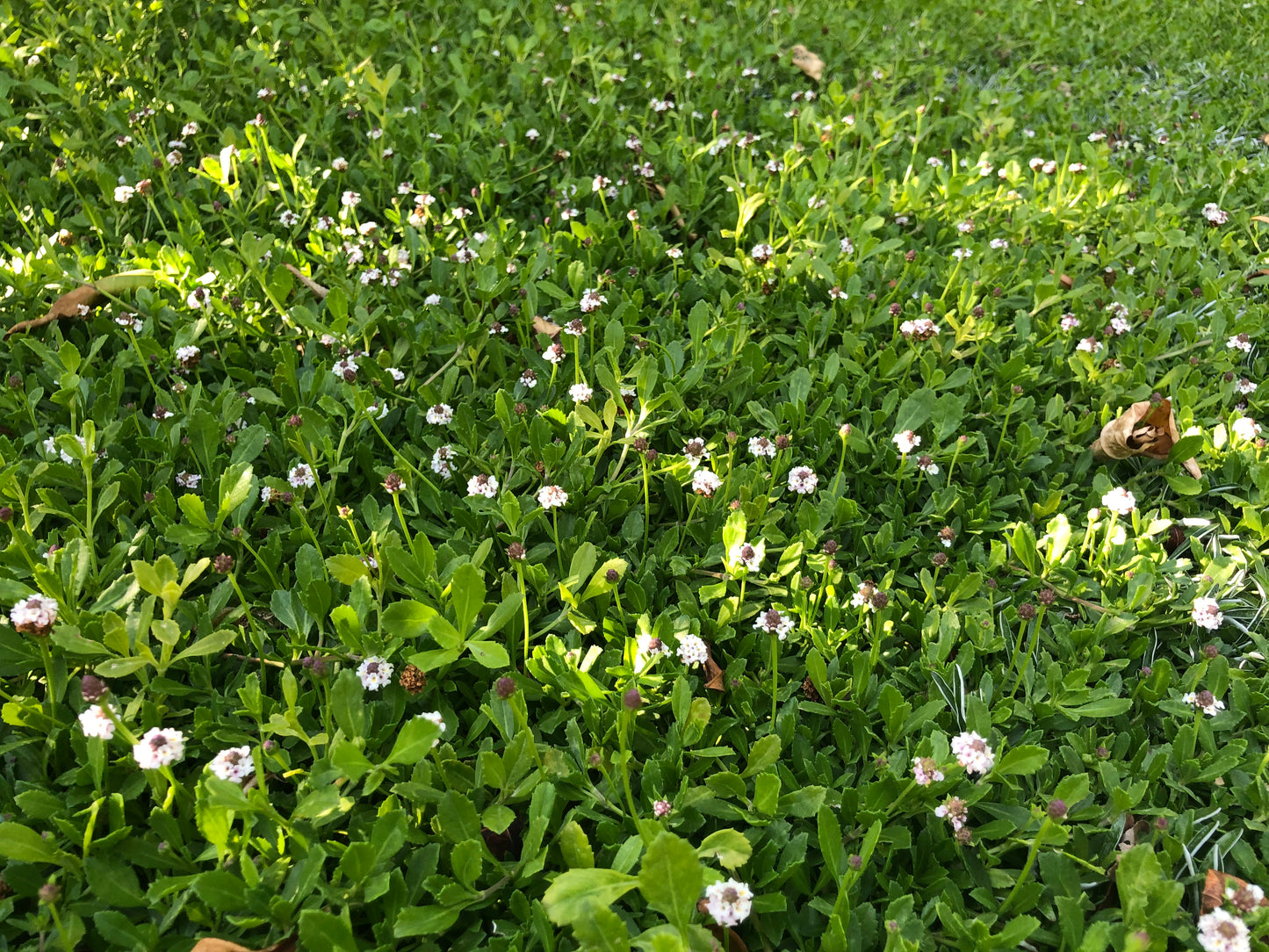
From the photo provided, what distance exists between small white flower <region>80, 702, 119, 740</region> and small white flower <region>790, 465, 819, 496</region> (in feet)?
5.37

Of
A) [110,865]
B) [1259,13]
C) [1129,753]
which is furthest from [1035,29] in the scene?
[110,865]

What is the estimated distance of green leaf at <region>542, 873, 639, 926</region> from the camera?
136 cm

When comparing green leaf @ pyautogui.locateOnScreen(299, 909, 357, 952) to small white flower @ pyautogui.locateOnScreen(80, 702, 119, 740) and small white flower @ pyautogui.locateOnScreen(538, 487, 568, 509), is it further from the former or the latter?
small white flower @ pyautogui.locateOnScreen(538, 487, 568, 509)

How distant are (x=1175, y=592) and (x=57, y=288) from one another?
3.34 m

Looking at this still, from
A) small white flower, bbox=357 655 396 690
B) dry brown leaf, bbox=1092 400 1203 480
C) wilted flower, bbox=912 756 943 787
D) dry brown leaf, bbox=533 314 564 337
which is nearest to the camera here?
wilted flower, bbox=912 756 943 787

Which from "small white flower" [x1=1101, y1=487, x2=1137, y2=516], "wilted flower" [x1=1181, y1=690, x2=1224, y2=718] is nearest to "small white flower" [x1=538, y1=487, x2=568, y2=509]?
"small white flower" [x1=1101, y1=487, x2=1137, y2=516]

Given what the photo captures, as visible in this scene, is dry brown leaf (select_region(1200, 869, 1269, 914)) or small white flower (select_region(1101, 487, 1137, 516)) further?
small white flower (select_region(1101, 487, 1137, 516))

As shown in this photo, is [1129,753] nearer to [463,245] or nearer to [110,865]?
[110,865]

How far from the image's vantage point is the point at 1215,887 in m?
1.60

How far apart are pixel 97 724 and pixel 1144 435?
8.77ft

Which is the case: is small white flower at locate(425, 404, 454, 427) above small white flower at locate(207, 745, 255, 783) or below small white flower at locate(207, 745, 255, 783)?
above

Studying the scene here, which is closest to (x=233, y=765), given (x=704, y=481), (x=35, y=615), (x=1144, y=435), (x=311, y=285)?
(x=35, y=615)

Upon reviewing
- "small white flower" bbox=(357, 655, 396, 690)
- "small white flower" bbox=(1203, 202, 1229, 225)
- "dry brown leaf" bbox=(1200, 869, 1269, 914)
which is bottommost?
"dry brown leaf" bbox=(1200, 869, 1269, 914)

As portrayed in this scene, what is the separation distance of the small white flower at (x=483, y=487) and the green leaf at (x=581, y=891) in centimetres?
102
